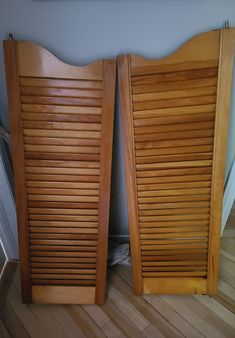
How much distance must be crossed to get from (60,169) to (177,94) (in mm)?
520

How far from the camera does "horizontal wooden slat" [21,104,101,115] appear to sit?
941 millimetres

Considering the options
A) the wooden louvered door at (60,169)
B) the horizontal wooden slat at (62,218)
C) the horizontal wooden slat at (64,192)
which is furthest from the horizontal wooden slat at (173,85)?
the horizontal wooden slat at (62,218)

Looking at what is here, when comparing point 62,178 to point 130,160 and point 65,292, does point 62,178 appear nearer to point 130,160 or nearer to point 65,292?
point 130,160

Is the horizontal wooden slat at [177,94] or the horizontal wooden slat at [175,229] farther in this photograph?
the horizontal wooden slat at [175,229]

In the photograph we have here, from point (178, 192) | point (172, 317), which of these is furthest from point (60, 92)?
point (172, 317)

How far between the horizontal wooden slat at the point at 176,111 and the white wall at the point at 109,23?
0.21 metres

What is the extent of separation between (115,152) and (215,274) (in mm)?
695

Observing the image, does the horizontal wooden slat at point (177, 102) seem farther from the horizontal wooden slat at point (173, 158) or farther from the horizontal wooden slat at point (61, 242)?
the horizontal wooden slat at point (61, 242)

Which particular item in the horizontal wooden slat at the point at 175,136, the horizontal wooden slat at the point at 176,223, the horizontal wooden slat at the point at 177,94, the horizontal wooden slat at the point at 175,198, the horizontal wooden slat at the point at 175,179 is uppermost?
the horizontal wooden slat at the point at 177,94

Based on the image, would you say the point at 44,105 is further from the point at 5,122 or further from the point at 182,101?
the point at 182,101

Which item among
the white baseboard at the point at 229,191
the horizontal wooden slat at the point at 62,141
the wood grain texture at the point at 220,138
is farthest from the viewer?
the white baseboard at the point at 229,191

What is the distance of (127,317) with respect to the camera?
1115mm

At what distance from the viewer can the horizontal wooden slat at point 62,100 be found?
0.93 m

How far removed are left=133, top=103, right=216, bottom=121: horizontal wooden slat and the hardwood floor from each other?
0.82 m
